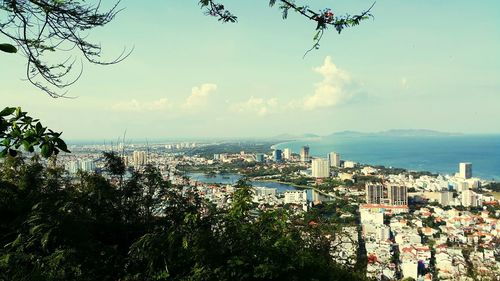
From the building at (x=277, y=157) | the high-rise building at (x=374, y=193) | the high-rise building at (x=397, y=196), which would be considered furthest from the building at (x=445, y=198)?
the building at (x=277, y=157)

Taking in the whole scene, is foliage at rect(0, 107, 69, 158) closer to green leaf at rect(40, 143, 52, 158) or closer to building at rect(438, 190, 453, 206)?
green leaf at rect(40, 143, 52, 158)

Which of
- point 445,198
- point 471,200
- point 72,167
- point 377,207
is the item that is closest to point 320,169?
point 445,198

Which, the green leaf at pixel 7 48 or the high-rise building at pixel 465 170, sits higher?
the green leaf at pixel 7 48

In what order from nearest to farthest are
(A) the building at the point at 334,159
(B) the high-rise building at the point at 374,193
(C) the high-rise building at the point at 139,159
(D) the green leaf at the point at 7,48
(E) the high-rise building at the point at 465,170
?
(D) the green leaf at the point at 7,48 → (C) the high-rise building at the point at 139,159 → (B) the high-rise building at the point at 374,193 → (E) the high-rise building at the point at 465,170 → (A) the building at the point at 334,159

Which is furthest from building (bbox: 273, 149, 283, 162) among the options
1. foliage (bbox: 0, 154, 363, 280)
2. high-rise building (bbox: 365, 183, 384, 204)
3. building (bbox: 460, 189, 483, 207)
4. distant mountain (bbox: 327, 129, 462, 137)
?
distant mountain (bbox: 327, 129, 462, 137)

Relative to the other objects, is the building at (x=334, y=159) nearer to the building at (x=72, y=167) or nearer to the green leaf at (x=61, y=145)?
the building at (x=72, y=167)

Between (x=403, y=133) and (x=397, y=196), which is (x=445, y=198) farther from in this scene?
(x=403, y=133)

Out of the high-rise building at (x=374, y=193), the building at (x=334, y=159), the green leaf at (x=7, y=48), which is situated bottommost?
the high-rise building at (x=374, y=193)
